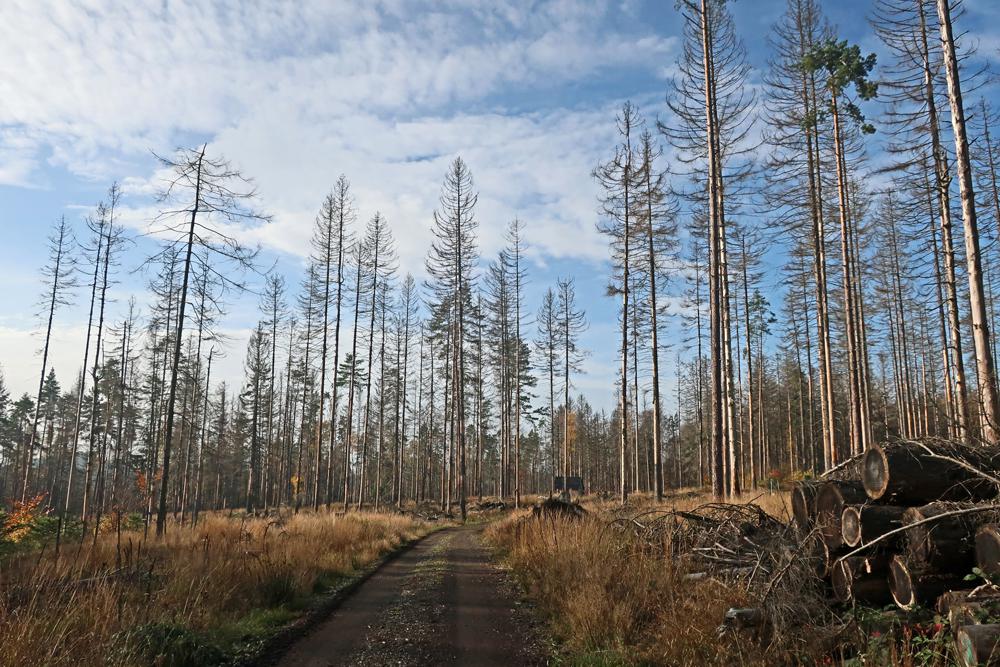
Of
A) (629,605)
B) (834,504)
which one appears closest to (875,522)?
(834,504)

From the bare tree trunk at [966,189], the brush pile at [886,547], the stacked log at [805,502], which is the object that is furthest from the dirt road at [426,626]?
the bare tree trunk at [966,189]

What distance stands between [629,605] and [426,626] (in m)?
2.52

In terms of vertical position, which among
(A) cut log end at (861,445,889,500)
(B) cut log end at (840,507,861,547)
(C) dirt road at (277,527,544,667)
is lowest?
(C) dirt road at (277,527,544,667)

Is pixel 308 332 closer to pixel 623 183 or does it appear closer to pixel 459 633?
pixel 623 183

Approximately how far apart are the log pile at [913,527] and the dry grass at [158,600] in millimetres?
6338

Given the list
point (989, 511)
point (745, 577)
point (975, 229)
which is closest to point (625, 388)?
point (975, 229)

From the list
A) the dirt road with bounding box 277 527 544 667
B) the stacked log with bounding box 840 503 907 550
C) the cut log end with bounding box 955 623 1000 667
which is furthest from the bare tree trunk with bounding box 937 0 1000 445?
the dirt road with bounding box 277 527 544 667

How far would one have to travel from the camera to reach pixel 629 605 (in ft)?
19.4

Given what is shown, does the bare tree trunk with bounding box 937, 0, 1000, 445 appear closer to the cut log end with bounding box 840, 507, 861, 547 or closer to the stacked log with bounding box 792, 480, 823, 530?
the stacked log with bounding box 792, 480, 823, 530

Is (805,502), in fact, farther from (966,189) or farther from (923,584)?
(966,189)

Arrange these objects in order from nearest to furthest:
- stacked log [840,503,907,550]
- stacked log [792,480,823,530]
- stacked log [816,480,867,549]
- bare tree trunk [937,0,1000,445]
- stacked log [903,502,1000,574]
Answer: stacked log [903,502,1000,574], stacked log [840,503,907,550], stacked log [816,480,867,549], stacked log [792,480,823,530], bare tree trunk [937,0,1000,445]

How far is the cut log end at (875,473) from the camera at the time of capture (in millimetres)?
5348

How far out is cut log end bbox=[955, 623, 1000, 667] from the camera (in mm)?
3356

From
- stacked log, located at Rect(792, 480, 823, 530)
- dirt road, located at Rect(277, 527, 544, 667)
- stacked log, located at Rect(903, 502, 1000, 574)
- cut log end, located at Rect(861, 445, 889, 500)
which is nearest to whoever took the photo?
stacked log, located at Rect(903, 502, 1000, 574)
